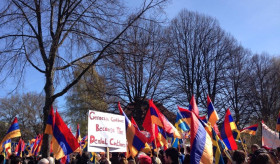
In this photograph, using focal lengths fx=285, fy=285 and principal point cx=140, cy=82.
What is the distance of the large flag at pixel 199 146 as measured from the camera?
4.93 m

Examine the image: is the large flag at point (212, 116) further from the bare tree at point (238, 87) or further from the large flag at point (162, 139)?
the bare tree at point (238, 87)

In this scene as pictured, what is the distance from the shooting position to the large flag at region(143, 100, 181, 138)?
9.27 metres

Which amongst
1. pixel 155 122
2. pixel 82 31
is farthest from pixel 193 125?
pixel 82 31

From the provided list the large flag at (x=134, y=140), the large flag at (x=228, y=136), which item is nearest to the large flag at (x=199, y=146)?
the large flag at (x=134, y=140)

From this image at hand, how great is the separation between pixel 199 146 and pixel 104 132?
6.33 ft

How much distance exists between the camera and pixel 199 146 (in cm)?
503

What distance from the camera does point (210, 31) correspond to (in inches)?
1037

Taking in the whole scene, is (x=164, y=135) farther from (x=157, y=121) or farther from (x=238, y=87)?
(x=238, y=87)

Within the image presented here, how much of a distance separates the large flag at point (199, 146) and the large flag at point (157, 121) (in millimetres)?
4040

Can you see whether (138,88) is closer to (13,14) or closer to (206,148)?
(13,14)

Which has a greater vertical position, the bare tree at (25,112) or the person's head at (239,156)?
the bare tree at (25,112)

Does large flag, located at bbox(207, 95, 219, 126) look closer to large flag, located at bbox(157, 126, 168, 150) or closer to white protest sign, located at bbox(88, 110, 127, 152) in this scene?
large flag, located at bbox(157, 126, 168, 150)

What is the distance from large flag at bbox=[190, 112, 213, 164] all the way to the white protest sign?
169 cm

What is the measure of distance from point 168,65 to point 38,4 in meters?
14.3
